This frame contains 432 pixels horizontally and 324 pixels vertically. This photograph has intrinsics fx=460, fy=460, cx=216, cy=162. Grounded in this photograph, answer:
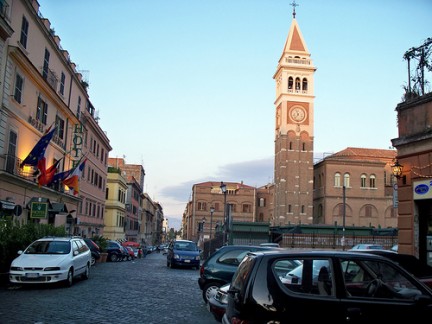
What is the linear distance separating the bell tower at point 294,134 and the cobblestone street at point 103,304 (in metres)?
59.7

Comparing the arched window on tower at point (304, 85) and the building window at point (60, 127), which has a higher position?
the arched window on tower at point (304, 85)

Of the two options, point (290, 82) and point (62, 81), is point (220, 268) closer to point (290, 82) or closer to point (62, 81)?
point (62, 81)

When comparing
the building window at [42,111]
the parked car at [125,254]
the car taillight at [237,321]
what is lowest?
the parked car at [125,254]

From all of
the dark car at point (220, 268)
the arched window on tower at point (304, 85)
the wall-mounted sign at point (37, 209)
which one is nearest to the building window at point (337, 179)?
the arched window on tower at point (304, 85)

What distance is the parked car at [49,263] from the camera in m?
13.6

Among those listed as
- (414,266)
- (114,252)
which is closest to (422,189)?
(414,266)

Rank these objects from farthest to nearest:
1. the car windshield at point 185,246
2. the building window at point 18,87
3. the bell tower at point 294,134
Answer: the bell tower at point 294,134, the car windshield at point 185,246, the building window at point 18,87

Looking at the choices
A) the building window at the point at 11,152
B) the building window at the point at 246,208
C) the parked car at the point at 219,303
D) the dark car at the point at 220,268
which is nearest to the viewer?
the parked car at the point at 219,303

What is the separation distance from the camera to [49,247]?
1535cm

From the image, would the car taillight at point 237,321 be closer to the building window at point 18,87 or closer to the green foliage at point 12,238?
the green foliage at point 12,238

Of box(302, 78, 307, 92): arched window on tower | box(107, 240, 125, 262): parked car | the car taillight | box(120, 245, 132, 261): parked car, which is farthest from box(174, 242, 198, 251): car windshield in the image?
box(302, 78, 307, 92): arched window on tower

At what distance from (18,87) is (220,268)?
16856mm

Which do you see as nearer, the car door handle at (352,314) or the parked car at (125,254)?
the car door handle at (352,314)

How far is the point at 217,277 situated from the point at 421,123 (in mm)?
6811
